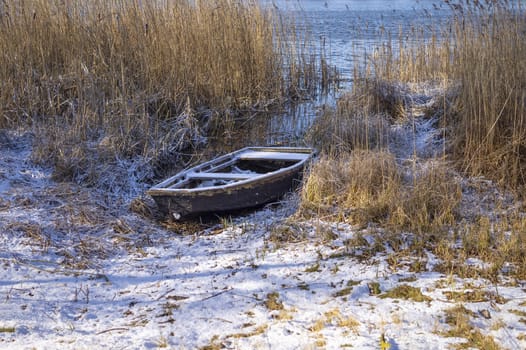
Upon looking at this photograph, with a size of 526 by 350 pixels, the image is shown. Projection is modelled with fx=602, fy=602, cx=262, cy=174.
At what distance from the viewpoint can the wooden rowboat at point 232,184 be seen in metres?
4.49

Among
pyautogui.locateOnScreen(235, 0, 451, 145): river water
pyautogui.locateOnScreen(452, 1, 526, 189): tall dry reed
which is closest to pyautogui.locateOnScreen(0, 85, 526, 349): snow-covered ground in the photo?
pyautogui.locateOnScreen(452, 1, 526, 189): tall dry reed

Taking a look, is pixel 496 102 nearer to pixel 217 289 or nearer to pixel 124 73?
pixel 217 289

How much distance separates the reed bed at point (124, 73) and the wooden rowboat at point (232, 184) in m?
0.94

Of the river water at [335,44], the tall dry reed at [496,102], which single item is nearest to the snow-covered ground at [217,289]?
the tall dry reed at [496,102]

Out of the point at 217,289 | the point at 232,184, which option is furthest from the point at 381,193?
the point at 217,289

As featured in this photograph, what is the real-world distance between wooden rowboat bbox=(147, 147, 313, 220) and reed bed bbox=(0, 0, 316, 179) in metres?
0.94

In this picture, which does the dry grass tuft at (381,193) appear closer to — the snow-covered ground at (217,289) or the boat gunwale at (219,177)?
the snow-covered ground at (217,289)

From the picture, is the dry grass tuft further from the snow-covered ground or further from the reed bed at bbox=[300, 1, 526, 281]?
the snow-covered ground

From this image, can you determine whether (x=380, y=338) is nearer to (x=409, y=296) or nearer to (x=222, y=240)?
(x=409, y=296)

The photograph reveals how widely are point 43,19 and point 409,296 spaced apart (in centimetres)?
554

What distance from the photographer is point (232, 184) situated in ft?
15.1

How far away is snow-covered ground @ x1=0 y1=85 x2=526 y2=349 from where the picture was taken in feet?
8.79

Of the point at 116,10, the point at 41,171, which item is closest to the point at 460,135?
the point at 41,171

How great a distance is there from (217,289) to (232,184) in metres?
1.48
